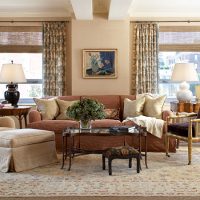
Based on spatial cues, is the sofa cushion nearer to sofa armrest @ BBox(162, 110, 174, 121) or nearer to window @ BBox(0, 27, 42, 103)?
sofa armrest @ BBox(162, 110, 174, 121)

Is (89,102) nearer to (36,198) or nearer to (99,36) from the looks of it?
(36,198)

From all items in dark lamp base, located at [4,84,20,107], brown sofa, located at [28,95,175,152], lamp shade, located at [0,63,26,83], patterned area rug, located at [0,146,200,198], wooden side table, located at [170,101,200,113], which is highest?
lamp shade, located at [0,63,26,83]

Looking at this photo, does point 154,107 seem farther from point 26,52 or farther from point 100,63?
point 26,52

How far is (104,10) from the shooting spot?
24.5 ft

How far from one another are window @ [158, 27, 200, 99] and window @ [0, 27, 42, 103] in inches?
101

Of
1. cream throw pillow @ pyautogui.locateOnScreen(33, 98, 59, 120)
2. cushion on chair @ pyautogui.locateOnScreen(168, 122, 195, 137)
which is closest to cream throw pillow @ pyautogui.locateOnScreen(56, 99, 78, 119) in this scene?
cream throw pillow @ pyautogui.locateOnScreen(33, 98, 59, 120)

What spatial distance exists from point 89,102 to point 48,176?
122 centimetres

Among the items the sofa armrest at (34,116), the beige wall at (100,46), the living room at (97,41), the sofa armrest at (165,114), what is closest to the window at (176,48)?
the living room at (97,41)

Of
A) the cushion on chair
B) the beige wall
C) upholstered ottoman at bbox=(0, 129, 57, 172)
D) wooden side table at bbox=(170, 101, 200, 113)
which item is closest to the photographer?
upholstered ottoman at bbox=(0, 129, 57, 172)

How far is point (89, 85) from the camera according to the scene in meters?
7.62

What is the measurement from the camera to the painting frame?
756 centimetres

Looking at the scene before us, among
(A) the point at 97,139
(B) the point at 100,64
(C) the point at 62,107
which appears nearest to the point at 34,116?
(C) the point at 62,107

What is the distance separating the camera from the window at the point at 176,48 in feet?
25.6

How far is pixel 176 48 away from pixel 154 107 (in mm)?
1822
